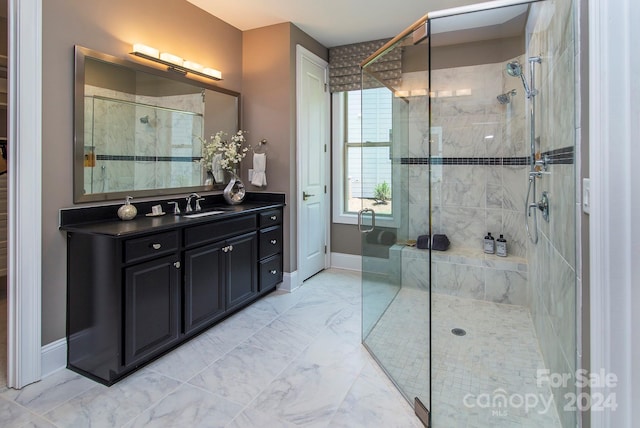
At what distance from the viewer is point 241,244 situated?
301cm

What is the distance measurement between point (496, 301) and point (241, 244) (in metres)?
2.22

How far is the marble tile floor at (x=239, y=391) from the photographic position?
5.79ft

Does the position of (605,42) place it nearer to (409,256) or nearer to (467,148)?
(409,256)

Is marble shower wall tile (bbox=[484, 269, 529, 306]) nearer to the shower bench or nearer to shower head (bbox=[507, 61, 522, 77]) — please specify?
the shower bench

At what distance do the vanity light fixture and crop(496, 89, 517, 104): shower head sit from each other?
2598mm

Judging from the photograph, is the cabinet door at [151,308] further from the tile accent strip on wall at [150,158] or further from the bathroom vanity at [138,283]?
the tile accent strip on wall at [150,158]

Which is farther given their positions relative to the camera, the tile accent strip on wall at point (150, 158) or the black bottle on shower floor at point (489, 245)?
the black bottle on shower floor at point (489, 245)

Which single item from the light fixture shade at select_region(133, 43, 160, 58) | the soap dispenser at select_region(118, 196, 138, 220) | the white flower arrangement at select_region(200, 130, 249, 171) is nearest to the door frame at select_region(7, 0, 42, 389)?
the soap dispenser at select_region(118, 196, 138, 220)

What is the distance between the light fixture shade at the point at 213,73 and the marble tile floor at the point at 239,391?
84.8 inches

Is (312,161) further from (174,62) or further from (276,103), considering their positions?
(174,62)

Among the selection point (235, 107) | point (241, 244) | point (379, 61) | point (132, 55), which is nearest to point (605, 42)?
point (379, 61)

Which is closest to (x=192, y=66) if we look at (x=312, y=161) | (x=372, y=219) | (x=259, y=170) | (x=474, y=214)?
(x=259, y=170)

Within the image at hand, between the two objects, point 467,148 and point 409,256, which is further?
point 467,148

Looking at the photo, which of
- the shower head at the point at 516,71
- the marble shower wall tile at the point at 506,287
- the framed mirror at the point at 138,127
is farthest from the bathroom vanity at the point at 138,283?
the shower head at the point at 516,71
